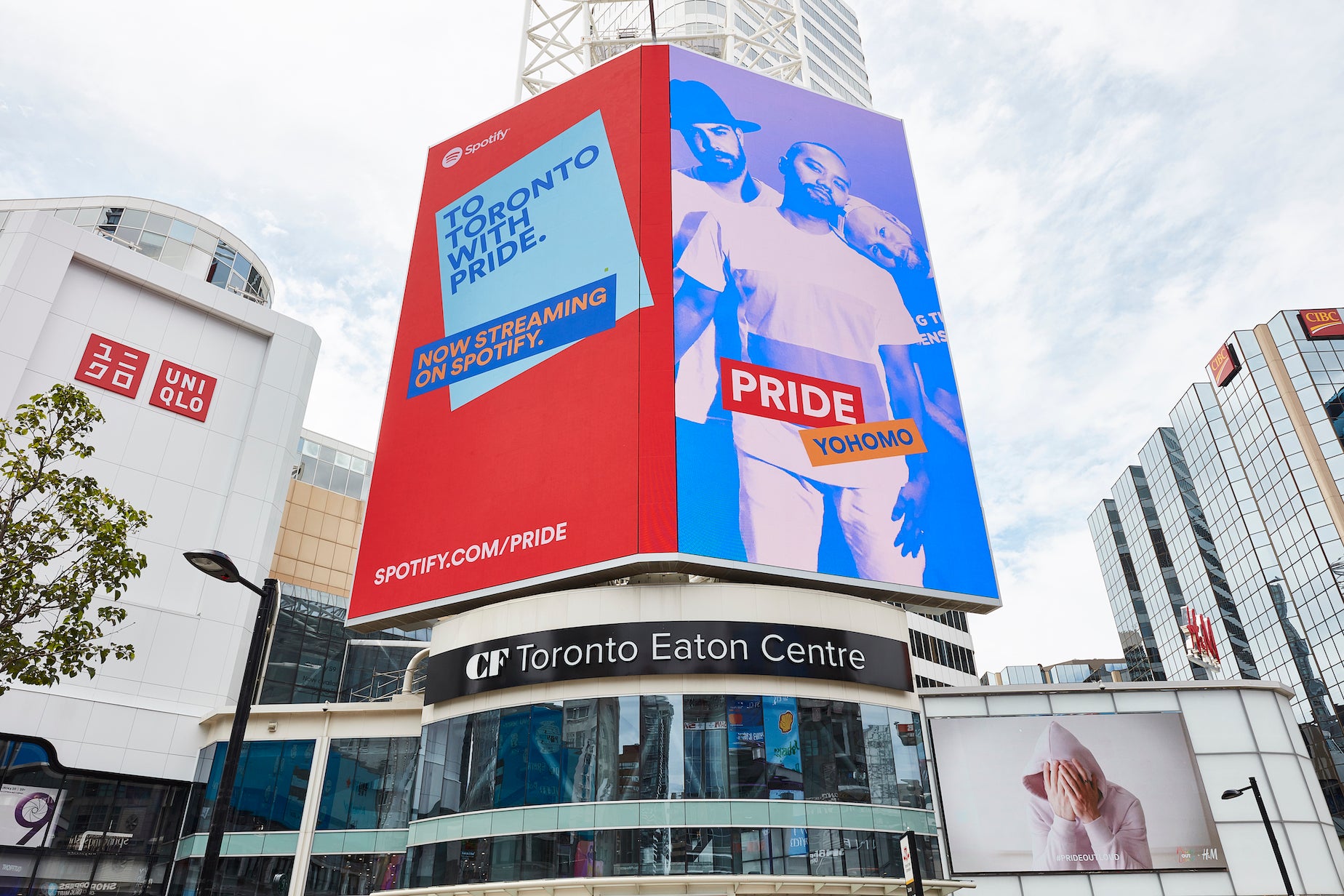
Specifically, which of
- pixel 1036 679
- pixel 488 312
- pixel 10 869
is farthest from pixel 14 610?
pixel 1036 679

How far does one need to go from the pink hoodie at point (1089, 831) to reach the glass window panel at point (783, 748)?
883cm

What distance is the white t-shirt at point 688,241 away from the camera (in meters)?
28.0

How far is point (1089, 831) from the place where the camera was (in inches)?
1032

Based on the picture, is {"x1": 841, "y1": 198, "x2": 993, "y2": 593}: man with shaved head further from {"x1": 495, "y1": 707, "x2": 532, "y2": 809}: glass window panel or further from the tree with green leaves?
the tree with green leaves

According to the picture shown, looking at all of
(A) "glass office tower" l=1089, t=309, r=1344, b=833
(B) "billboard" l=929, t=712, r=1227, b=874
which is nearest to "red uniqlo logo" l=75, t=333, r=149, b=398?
(B) "billboard" l=929, t=712, r=1227, b=874

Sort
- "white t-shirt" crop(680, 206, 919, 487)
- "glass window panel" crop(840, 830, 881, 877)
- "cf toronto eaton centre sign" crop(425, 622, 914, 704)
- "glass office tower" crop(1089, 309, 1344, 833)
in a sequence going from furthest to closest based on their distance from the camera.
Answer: "glass office tower" crop(1089, 309, 1344, 833)
"white t-shirt" crop(680, 206, 919, 487)
"cf toronto eaton centre sign" crop(425, 622, 914, 704)
"glass window panel" crop(840, 830, 881, 877)

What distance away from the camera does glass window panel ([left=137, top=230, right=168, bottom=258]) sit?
129 feet

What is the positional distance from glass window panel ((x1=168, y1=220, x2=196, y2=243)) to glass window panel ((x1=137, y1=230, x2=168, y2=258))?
542 millimetres

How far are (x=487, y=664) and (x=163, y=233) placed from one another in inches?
1121

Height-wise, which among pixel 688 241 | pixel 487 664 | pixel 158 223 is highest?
pixel 158 223

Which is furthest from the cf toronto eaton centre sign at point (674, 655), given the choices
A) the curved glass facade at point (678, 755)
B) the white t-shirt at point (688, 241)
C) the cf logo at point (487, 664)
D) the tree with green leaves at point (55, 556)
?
the tree with green leaves at point (55, 556)

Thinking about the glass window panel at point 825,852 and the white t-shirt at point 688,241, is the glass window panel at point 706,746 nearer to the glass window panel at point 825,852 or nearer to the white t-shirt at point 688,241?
the glass window panel at point 825,852

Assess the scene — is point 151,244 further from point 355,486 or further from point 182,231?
point 355,486

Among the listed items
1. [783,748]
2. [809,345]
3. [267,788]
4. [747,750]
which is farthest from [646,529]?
[267,788]
